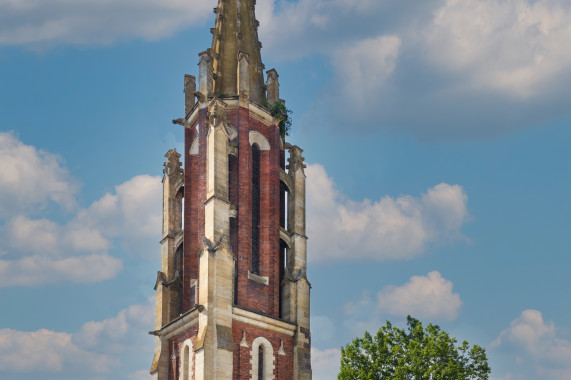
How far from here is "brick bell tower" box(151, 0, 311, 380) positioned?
47531mm

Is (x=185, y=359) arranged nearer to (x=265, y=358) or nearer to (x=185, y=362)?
(x=185, y=362)

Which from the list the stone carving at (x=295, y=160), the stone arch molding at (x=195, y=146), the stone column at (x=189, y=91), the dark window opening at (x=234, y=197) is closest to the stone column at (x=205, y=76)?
the stone arch molding at (x=195, y=146)

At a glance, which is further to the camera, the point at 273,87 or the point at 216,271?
the point at 273,87

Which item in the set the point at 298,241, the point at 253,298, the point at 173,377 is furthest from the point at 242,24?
the point at 173,377

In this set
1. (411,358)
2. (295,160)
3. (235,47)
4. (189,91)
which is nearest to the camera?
(411,358)

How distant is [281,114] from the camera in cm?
5534

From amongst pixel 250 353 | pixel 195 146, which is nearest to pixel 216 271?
pixel 250 353

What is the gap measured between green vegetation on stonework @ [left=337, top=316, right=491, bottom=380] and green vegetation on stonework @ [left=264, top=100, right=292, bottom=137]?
15.0 m

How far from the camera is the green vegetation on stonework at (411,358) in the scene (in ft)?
146

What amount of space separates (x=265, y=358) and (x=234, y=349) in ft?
7.68

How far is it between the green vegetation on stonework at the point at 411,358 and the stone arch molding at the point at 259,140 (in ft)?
43.7

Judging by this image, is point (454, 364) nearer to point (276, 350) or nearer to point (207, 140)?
point (276, 350)

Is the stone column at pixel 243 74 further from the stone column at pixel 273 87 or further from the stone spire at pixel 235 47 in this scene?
the stone column at pixel 273 87

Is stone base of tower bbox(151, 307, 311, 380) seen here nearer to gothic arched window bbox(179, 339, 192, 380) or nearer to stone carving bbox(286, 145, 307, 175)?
gothic arched window bbox(179, 339, 192, 380)
